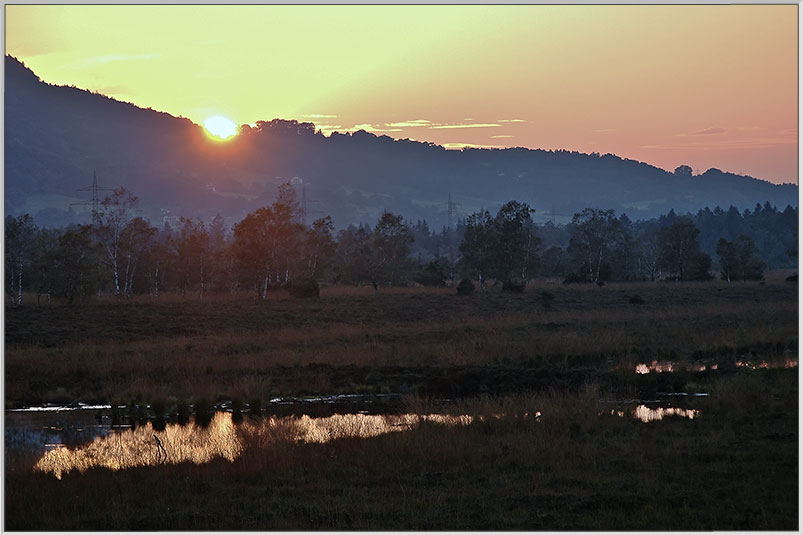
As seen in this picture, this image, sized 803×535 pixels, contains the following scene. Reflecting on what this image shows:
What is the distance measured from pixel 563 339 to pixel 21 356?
21.2m

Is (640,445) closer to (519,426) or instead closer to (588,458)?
(588,458)

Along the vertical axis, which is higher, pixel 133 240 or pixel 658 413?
pixel 133 240

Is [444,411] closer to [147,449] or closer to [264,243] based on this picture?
[147,449]

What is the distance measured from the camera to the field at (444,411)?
40.6 feet

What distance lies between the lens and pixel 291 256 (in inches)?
2689

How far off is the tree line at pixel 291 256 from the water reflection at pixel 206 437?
33851mm

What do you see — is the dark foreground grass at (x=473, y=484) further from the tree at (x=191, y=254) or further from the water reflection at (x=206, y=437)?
the tree at (x=191, y=254)

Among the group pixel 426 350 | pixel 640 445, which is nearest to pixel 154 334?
pixel 426 350

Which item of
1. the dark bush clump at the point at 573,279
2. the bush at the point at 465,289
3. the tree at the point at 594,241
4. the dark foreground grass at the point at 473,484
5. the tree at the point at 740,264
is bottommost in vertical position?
the dark foreground grass at the point at 473,484

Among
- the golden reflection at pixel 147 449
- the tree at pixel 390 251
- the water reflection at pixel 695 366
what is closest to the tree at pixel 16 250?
the tree at pixel 390 251

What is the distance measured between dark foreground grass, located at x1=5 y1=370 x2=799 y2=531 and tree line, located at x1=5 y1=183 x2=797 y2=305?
127 feet

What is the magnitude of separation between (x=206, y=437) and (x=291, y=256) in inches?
1973

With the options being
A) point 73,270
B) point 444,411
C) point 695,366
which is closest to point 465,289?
point 73,270

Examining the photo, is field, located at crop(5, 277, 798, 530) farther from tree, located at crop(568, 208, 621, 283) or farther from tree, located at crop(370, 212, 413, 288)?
tree, located at crop(568, 208, 621, 283)
